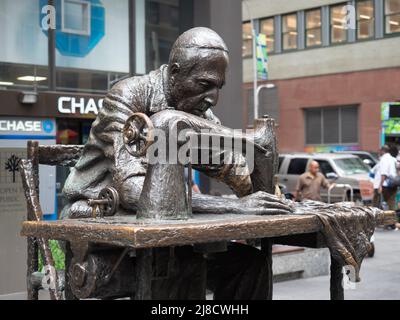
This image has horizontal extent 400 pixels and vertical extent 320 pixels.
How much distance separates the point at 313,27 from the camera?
30484 millimetres

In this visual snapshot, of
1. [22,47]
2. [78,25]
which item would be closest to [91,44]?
[78,25]

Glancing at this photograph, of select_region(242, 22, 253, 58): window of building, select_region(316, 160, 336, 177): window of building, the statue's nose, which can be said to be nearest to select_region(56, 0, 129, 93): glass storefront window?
the statue's nose

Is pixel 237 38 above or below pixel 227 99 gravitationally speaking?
above

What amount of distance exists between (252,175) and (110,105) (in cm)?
76

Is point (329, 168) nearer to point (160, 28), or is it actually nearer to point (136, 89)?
point (160, 28)

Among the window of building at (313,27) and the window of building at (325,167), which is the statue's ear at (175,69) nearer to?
the window of building at (325,167)

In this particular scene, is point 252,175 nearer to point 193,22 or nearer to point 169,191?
point 169,191

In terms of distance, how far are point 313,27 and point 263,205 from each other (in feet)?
94.0

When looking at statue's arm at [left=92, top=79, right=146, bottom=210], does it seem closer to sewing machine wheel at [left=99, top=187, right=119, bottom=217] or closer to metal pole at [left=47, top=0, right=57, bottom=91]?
sewing machine wheel at [left=99, top=187, right=119, bottom=217]

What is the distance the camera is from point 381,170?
15.3m

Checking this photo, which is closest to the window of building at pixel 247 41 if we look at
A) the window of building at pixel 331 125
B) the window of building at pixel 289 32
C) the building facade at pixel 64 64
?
the window of building at pixel 289 32

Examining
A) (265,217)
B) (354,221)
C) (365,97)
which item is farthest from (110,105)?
(365,97)

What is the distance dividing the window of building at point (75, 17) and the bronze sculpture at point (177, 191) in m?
6.20

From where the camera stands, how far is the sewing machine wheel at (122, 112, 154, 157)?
266 cm
